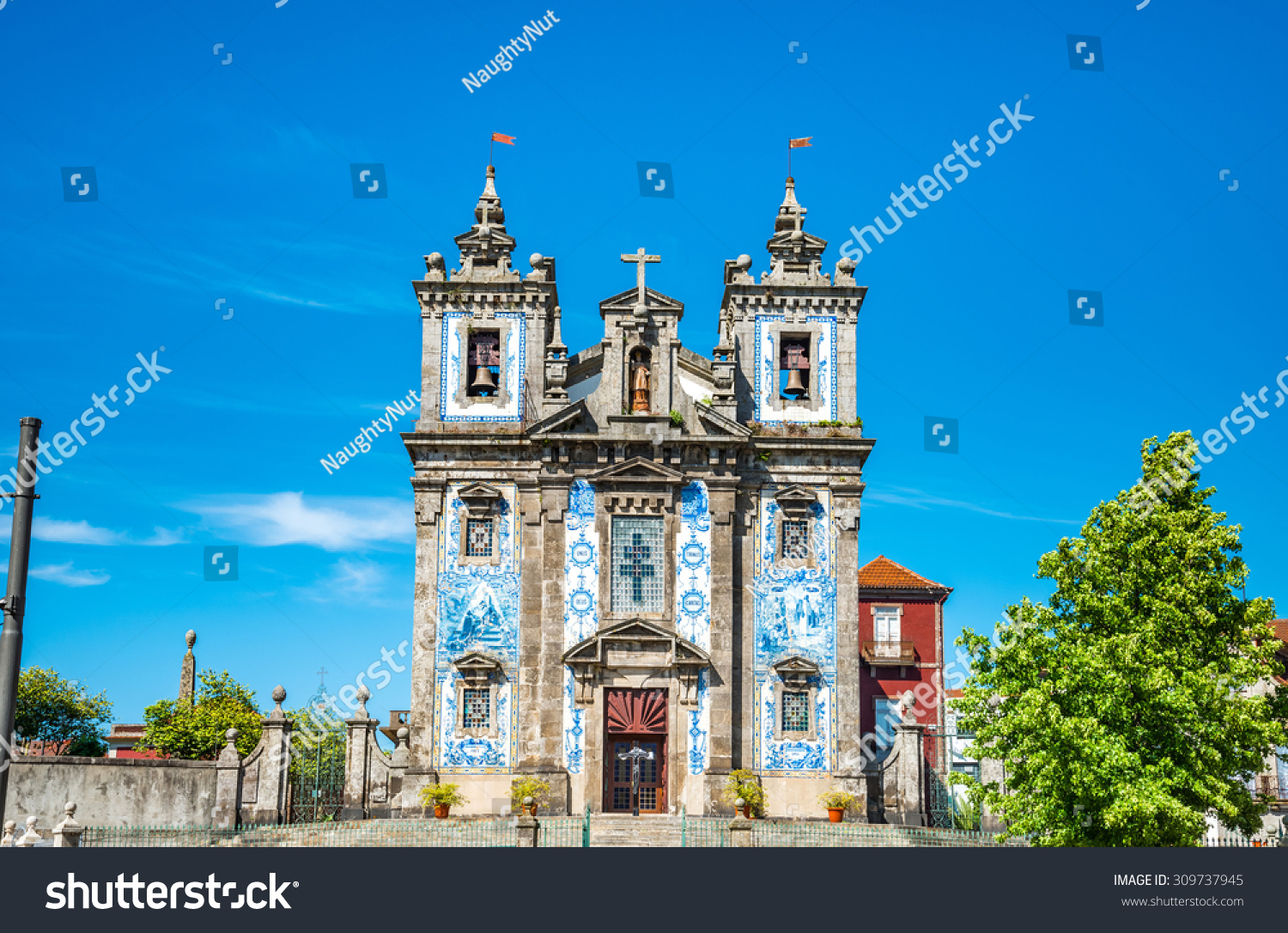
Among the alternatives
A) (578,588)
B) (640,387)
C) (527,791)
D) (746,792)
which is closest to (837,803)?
(746,792)

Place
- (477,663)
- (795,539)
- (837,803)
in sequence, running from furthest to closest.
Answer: (795,539)
(477,663)
(837,803)

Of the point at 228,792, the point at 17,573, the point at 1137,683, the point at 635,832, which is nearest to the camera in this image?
the point at 17,573

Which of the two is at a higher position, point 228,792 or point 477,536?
point 477,536

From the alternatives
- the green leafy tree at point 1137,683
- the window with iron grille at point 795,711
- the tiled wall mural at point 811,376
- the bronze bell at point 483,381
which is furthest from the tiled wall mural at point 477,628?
the green leafy tree at point 1137,683

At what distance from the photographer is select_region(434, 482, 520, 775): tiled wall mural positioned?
33.2m

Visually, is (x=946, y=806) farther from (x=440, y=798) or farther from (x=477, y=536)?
(x=477, y=536)

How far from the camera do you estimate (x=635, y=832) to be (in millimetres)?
29000

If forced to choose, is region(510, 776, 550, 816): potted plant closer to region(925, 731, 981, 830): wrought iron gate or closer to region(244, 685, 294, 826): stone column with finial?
region(244, 685, 294, 826): stone column with finial

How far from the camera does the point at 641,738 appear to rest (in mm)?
33406

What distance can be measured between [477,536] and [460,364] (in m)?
4.98

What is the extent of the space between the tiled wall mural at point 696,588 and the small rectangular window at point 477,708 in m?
5.27

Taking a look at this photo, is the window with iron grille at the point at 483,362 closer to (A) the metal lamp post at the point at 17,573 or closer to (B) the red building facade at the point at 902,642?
(B) the red building facade at the point at 902,642
